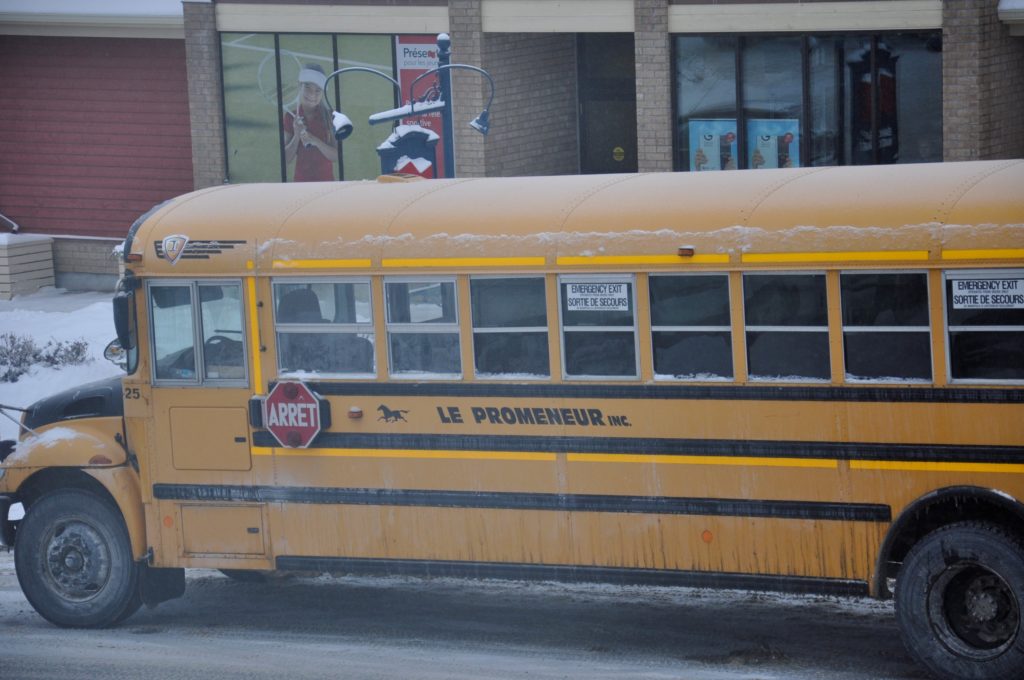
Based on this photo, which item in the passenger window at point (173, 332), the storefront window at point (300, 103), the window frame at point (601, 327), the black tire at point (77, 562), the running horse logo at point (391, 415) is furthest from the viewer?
the storefront window at point (300, 103)

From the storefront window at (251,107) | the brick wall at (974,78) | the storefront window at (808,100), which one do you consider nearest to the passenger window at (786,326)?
the brick wall at (974,78)

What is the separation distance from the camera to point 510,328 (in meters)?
8.48

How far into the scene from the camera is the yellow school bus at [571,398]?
25.0 ft

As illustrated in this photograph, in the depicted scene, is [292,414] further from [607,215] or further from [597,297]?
[607,215]

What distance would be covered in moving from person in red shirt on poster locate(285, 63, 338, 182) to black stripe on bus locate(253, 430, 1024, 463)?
11876mm

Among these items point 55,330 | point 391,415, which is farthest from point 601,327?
point 55,330

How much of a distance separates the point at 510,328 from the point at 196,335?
207 centimetres

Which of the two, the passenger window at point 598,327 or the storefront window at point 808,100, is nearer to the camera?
the passenger window at point 598,327

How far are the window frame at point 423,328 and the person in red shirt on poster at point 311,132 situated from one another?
12.0 meters

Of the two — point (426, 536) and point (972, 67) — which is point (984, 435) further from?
point (972, 67)

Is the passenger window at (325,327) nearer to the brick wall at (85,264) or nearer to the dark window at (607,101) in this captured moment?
the dark window at (607,101)

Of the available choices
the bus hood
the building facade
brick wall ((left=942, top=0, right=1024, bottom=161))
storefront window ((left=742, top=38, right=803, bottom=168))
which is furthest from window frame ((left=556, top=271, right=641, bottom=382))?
storefront window ((left=742, top=38, right=803, bottom=168))

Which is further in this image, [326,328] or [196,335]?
[196,335]

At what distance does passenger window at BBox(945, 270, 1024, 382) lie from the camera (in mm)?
7383
